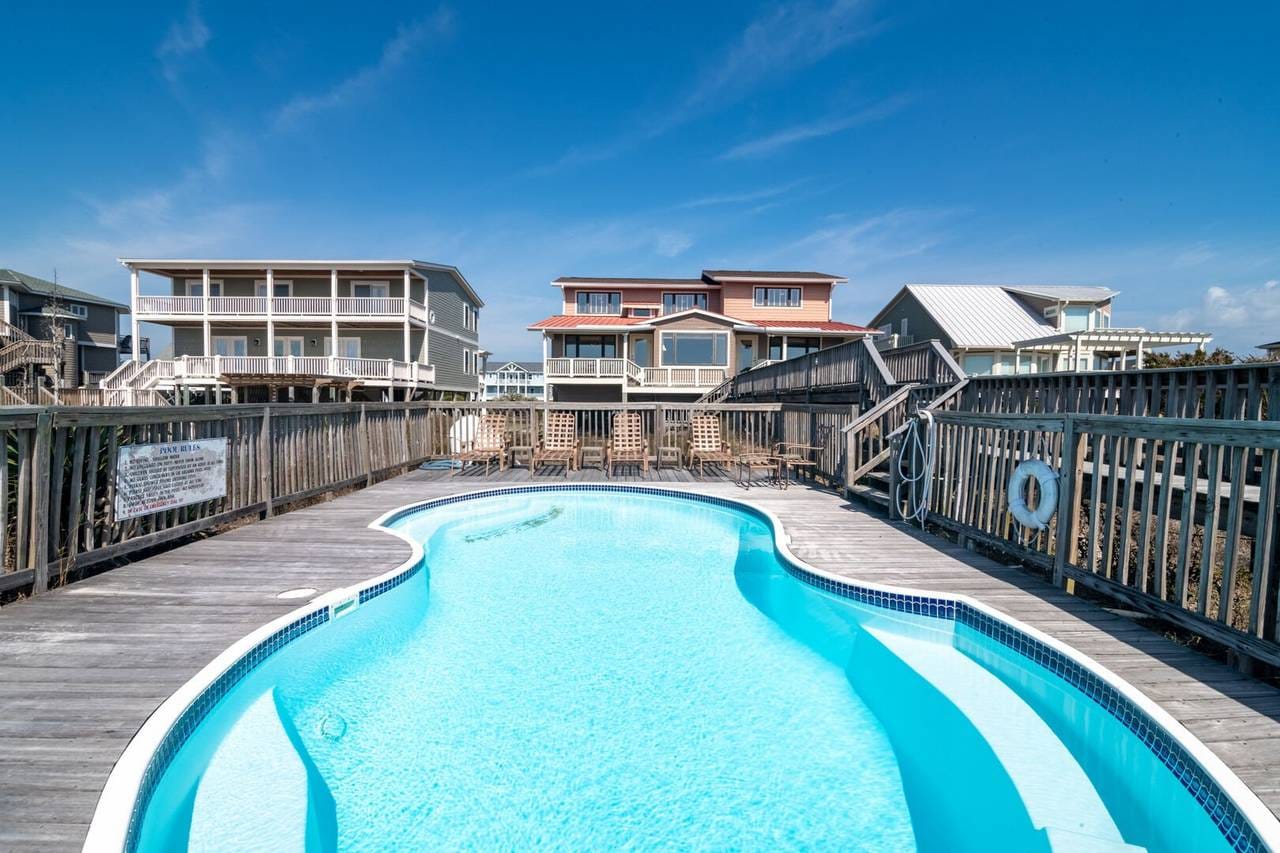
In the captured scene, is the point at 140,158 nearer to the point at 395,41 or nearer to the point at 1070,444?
the point at 395,41

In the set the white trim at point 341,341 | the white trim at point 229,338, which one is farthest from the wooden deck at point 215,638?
the white trim at point 229,338

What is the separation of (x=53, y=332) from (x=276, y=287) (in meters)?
11.9

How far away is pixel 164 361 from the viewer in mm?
23062

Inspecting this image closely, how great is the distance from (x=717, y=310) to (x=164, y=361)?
23.5m

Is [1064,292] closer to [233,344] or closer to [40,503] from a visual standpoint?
[40,503]

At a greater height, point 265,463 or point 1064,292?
point 1064,292

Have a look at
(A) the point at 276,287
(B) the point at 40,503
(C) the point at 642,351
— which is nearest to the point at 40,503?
(B) the point at 40,503

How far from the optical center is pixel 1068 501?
4.55m

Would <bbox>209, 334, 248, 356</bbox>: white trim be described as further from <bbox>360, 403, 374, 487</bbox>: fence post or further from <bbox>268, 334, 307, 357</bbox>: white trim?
<bbox>360, 403, 374, 487</bbox>: fence post

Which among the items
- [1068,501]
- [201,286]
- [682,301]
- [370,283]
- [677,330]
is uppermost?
[682,301]

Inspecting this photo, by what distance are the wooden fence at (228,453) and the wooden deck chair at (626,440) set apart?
26 centimetres

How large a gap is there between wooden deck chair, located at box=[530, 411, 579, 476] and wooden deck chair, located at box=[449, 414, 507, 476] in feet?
2.44

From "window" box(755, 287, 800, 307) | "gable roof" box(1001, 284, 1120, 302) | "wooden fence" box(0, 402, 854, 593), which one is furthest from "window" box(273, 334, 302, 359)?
"gable roof" box(1001, 284, 1120, 302)

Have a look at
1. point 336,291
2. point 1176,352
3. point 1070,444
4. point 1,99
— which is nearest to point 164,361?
point 336,291
